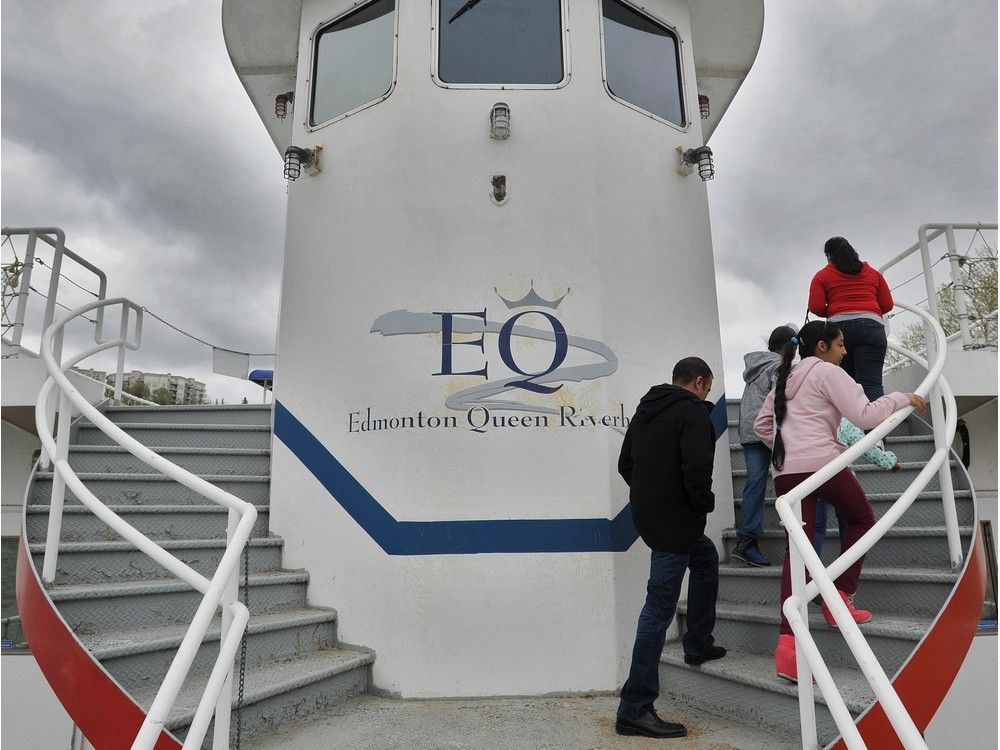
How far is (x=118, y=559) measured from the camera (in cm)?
371

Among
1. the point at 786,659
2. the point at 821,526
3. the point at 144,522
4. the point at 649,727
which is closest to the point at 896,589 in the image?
the point at 821,526

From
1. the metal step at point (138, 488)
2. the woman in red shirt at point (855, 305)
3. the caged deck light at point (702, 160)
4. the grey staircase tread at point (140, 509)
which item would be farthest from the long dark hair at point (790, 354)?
the metal step at point (138, 488)

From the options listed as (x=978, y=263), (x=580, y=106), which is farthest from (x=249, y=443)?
(x=978, y=263)

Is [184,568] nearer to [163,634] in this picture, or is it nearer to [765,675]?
[163,634]

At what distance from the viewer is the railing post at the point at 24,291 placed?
4.75m

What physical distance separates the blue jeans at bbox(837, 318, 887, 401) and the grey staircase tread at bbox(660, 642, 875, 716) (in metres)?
1.74

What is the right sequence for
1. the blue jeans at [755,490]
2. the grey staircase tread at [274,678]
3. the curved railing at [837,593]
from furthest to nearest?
1. the blue jeans at [755,490]
2. the grey staircase tread at [274,678]
3. the curved railing at [837,593]

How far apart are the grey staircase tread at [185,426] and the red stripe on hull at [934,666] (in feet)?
13.6

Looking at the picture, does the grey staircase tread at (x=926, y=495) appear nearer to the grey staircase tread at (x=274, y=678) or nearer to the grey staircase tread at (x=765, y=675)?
the grey staircase tread at (x=765, y=675)

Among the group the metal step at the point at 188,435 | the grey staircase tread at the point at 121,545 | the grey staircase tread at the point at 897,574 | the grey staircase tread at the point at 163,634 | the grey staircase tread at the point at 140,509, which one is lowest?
the grey staircase tread at the point at 163,634

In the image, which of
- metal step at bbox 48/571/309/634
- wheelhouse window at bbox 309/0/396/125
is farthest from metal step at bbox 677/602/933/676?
wheelhouse window at bbox 309/0/396/125

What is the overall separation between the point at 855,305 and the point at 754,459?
1.17 metres

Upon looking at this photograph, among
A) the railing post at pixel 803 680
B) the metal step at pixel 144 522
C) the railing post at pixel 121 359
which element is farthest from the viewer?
the railing post at pixel 121 359

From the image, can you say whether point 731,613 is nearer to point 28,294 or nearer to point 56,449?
point 56,449
